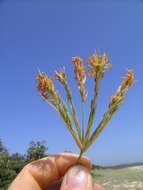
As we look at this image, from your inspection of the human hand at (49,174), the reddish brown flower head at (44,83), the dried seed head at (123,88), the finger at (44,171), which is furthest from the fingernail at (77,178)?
the reddish brown flower head at (44,83)

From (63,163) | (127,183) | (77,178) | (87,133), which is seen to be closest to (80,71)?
(87,133)

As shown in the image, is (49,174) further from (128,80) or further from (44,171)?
(128,80)

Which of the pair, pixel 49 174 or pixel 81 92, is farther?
pixel 49 174

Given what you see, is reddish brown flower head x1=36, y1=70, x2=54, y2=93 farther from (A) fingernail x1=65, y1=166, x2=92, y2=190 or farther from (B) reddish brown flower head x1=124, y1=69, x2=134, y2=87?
(A) fingernail x1=65, y1=166, x2=92, y2=190

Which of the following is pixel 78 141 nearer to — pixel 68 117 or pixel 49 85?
pixel 68 117

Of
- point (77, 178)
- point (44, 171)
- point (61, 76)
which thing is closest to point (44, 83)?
point (61, 76)

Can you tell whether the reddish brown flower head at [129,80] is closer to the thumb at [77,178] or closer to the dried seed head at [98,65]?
the dried seed head at [98,65]
